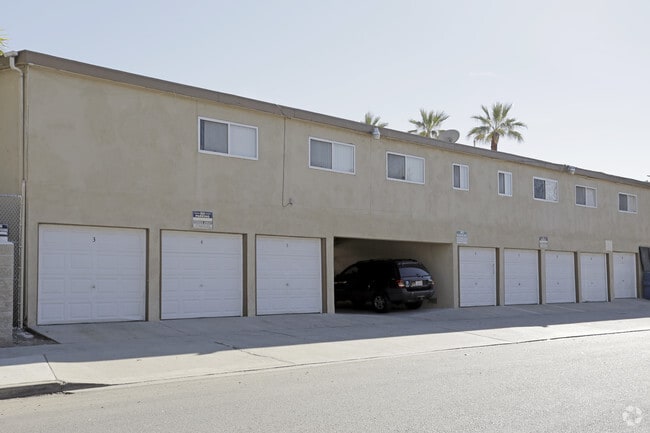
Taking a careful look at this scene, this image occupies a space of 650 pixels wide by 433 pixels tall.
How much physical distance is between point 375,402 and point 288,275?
10881 millimetres

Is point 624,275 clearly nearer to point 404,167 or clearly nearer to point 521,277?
point 521,277

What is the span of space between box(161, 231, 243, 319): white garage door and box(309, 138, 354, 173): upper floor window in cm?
341

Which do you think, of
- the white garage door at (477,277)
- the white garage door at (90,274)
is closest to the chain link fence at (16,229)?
the white garage door at (90,274)

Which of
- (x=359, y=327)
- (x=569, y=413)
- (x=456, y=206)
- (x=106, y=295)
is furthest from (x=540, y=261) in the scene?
(x=569, y=413)

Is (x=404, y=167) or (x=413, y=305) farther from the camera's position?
(x=413, y=305)

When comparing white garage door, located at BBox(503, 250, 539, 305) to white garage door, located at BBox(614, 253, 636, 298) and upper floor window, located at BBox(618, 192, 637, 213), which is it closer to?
white garage door, located at BBox(614, 253, 636, 298)

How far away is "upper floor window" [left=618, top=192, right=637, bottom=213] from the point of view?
1247 inches

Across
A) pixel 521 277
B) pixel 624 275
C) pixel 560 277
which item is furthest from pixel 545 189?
pixel 624 275

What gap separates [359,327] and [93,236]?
6.64 m

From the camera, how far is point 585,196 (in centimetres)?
2962

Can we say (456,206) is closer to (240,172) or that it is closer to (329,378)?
(240,172)

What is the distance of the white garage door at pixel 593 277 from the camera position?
95.4 ft

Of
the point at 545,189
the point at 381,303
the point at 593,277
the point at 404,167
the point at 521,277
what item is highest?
the point at 404,167

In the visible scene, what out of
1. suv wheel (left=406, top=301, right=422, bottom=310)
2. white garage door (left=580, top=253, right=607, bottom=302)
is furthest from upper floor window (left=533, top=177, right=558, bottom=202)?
suv wheel (left=406, top=301, right=422, bottom=310)
